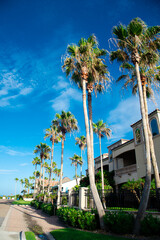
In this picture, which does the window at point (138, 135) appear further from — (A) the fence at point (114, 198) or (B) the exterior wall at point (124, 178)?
(A) the fence at point (114, 198)

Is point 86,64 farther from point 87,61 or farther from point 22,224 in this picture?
point 22,224

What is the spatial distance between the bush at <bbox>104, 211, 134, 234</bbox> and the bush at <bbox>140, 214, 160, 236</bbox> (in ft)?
2.34

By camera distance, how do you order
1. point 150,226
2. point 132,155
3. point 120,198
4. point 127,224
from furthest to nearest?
point 132,155, point 120,198, point 127,224, point 150,226

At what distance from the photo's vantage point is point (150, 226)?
7.96 m

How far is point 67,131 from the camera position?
27.0 m

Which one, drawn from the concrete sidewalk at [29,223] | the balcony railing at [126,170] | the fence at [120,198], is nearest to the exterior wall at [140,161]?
the balcony railing at [126,170]

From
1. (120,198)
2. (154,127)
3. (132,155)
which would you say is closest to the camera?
(120,198)

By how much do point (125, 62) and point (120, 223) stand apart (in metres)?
10.7

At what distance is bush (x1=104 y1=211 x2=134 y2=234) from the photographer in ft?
28.9

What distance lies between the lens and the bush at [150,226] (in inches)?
307

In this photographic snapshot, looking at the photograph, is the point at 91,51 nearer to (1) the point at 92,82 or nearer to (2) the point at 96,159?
(1) the point at 92,82

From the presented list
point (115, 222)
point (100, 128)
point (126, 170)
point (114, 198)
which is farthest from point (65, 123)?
point (115, 222)

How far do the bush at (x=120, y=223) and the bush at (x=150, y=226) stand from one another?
71 cm

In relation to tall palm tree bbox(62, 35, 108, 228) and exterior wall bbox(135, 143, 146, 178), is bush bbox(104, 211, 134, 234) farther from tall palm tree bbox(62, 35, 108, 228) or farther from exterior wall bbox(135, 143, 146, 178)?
exterior wall bbox(135, 143, 146, 178)
